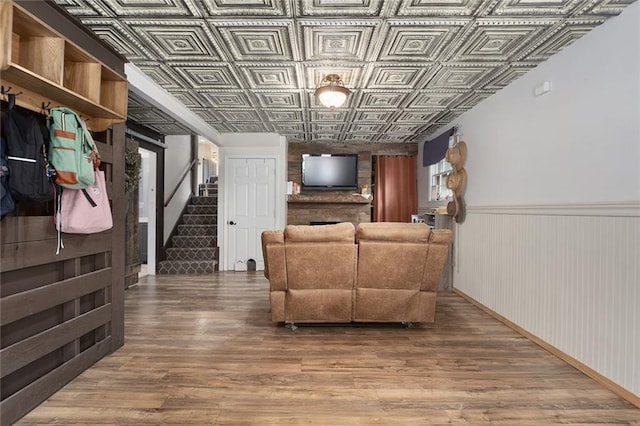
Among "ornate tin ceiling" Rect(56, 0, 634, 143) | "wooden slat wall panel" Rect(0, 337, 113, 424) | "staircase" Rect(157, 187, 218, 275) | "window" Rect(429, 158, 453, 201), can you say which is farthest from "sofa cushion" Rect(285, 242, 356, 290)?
"staircase" Rect(157, 187, 218, 275)

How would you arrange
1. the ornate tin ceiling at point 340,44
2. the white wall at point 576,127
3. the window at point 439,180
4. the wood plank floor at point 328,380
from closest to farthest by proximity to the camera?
the wood plank floor at point 328,380 < the white wall at point 576,127 < the ornate tin ceiling at point 340,44 < the window at point 439,180

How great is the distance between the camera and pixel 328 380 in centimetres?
210

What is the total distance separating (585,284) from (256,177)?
16.0 feet

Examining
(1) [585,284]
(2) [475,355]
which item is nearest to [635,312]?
(1) [585,284]

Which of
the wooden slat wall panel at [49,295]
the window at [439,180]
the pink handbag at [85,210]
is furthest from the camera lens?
the window at [439,180]

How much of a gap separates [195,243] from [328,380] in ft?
15.1

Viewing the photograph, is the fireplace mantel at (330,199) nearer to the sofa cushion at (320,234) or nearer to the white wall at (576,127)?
the white wall at (576,127)

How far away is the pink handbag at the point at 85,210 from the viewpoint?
1.89 meters

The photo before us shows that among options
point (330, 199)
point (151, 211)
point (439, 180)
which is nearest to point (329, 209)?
point (330, 199)

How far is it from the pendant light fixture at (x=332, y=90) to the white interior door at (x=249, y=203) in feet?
9.21

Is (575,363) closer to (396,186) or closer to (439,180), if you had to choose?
(439,180)

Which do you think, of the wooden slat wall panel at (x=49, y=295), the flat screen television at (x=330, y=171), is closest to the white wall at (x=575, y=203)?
the flat screen television at (x=330, y=171)

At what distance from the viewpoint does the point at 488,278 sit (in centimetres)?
361

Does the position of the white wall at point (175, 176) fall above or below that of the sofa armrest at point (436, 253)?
above
